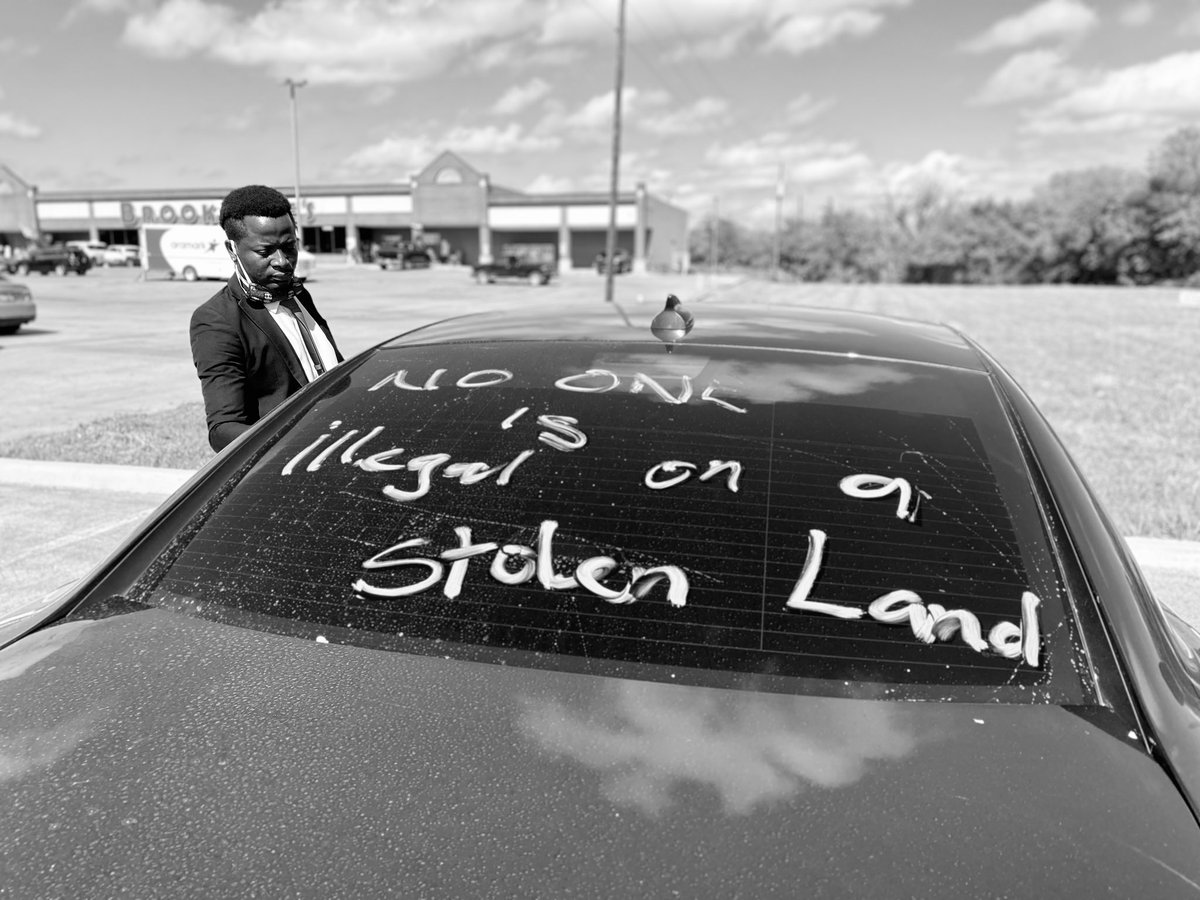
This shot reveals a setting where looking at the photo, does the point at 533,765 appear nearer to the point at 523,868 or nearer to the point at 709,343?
the point at 523,868

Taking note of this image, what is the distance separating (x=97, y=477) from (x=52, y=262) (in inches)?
1916

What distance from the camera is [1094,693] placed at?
4.61 feet

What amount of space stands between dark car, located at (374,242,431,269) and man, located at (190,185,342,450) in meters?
57.6

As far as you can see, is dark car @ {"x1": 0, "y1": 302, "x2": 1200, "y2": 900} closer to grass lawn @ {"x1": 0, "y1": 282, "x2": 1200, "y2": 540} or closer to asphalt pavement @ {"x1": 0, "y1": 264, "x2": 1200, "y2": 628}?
asphalt pavement @ {"x1": 0, "y1": 264, "x2": 1200, "y2": 628}

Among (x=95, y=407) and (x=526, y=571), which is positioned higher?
(x=526, y=571)

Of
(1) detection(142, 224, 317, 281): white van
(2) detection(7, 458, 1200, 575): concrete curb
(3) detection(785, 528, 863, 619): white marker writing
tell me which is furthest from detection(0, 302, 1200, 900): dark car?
(1) detection(142, 224, 317, 281): white van

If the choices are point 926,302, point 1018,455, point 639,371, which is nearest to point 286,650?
point 639,371

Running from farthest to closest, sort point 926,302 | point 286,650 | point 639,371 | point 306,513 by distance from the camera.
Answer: point 926,302
point 639,371
point 306,513
point 286,650

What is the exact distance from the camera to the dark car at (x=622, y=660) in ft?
3.66

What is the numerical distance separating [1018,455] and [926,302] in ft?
124

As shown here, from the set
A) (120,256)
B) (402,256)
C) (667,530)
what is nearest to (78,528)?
(667,530)

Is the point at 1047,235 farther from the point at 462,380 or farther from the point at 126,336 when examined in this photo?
the point at 462,380

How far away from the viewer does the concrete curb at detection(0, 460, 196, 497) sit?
6184mm

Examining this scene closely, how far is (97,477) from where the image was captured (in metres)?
6.33
